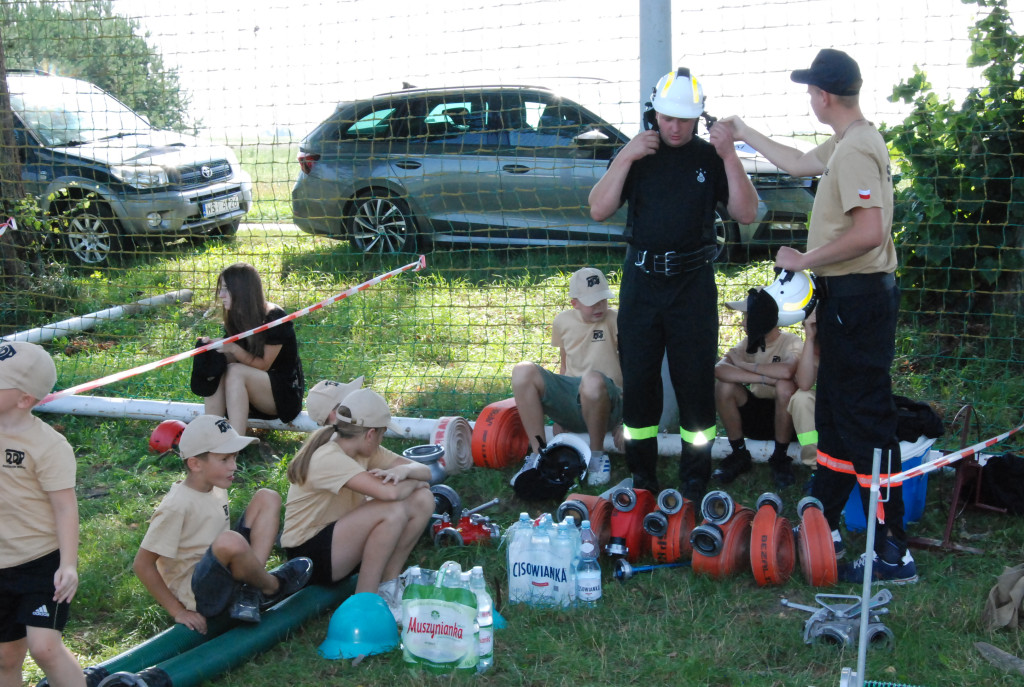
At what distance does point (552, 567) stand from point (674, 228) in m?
1.63

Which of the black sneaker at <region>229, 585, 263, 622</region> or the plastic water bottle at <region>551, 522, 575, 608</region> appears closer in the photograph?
the black sneaker at <region>229, 585, 263, 622</region>

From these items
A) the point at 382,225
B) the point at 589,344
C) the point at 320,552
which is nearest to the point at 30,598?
the point at 320,552

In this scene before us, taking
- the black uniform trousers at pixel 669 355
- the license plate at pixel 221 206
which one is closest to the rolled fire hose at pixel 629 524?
the black uniform trousers at pixel 669 355

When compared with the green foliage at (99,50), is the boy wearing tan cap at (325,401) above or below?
below

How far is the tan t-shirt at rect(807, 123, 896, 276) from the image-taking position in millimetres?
3752

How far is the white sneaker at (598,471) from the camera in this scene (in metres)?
5.12

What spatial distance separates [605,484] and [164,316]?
472 cm

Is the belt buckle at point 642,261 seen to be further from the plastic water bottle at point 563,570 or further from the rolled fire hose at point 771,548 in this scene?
the plastic water bottle at point 563,570

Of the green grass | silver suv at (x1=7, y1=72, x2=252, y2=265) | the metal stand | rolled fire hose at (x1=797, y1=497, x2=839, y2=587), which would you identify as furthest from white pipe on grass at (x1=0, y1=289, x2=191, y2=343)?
the metal stand

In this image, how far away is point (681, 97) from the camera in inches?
170

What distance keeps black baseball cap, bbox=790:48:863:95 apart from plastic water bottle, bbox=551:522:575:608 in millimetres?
2048

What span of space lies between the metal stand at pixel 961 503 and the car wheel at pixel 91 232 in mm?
6703

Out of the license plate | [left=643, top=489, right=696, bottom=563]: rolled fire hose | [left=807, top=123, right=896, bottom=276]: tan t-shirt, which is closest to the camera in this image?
[left=807, top=123, right=896, bottom=276]: tan t-shirt

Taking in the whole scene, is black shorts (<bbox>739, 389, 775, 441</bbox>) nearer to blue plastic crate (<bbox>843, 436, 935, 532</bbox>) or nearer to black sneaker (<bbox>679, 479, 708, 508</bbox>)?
black sneaker (<bbox>679, 479, 708, 508</bbox>)
